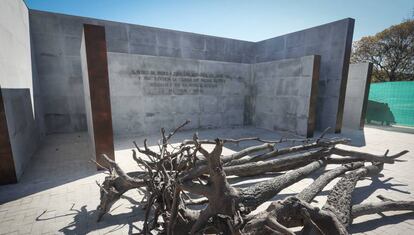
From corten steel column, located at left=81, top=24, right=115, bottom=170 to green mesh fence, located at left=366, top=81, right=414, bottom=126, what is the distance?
46.3 feet

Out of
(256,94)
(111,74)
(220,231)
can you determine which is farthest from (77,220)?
(256,94)

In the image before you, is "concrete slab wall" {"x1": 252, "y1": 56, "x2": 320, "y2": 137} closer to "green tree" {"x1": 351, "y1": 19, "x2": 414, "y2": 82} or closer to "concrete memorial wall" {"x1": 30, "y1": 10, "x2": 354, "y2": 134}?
"concrete memorial wall" {"x1": 30, "y1": 10, "x2": 354, "y2": 134}

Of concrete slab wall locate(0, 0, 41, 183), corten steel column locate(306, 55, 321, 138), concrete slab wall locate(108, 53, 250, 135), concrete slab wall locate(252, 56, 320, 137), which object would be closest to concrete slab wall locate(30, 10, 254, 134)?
concrete slab wall locate(0, 0, 41, 183)

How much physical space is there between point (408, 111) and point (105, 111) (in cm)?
1456

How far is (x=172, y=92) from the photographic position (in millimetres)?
8391

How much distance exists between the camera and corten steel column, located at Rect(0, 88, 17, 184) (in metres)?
3.70

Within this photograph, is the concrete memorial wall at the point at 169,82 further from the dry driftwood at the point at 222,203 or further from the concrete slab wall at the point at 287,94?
the dry driftwood at the point at 222,203

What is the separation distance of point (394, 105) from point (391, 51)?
11967 mm

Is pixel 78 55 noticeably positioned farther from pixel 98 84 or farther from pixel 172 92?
pixel 98 84

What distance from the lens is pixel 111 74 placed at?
7.29 meters

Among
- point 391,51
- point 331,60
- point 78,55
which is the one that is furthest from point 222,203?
point 391,51

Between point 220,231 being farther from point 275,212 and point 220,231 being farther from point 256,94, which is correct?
point 256,94

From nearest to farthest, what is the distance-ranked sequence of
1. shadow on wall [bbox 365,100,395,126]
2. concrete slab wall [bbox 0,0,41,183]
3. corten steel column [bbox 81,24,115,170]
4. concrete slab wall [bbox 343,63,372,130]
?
concrete slab wall [bbox 0,0,41,183], corten steel column [bbox 81,24,115,170], concrete slab wall [bbox 343,63,372,130], shadow on wall [bbox 365,100,395,126]

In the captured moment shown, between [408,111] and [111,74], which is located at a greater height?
[111,74]
